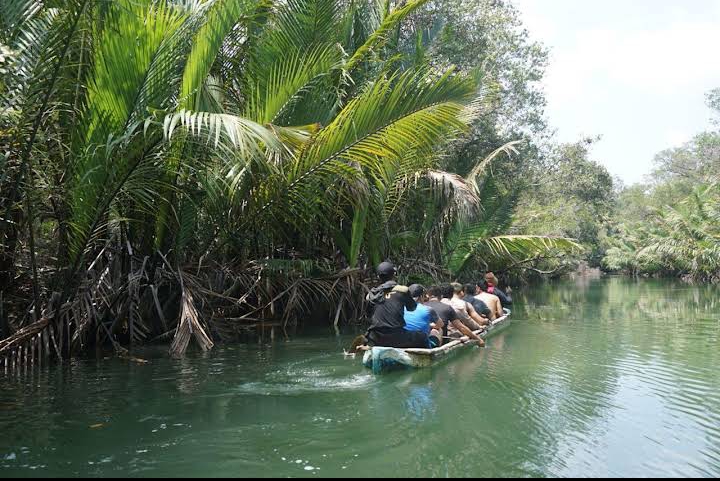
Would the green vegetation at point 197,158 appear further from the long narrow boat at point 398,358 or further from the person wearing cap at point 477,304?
the long narrow boat at point 398,358

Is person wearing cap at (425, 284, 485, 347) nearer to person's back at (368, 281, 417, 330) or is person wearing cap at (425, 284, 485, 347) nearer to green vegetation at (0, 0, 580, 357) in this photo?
person's back at (368, 281, 417, 330)

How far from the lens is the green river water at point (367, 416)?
15.8 feet

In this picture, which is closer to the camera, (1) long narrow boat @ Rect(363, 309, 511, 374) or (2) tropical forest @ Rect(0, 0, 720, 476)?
(2) tropical forest @ Rect(0, 0, 720, 476)

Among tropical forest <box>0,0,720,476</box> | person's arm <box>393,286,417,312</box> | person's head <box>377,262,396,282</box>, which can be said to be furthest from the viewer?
person's head <box>377,262,396,282</box>

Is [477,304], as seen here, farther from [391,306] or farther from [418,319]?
[391,306]

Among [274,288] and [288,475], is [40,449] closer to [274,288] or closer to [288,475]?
[288,475]

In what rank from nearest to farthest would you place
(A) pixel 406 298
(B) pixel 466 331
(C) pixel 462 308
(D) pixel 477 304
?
(A) pixel 406 298 < (B) pixel 466 331 < (C) pixel 462 308 < (D) pixel 477 304

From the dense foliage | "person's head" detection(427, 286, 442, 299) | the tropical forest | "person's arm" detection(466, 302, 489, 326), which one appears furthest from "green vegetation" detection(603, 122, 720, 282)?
"person's head" detection(427, 286, 442, 299)

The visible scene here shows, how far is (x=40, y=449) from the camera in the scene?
517 centimetres

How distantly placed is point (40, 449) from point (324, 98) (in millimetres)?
6835

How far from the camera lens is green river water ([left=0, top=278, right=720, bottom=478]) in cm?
A: 481

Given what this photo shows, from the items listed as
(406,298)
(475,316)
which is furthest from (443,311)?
(475,316)

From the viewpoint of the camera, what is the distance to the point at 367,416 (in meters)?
6.20

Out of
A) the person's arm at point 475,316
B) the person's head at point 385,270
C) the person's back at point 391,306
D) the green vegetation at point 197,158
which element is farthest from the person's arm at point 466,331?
the green vegetation at point 197,158
